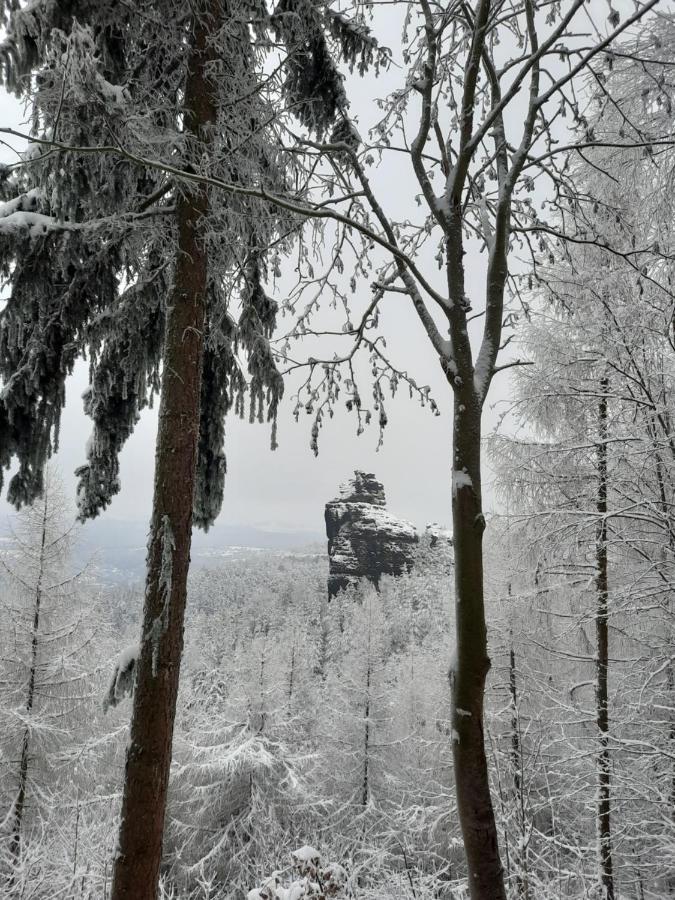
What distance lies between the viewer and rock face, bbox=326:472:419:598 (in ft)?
212

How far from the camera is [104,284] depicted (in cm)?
394

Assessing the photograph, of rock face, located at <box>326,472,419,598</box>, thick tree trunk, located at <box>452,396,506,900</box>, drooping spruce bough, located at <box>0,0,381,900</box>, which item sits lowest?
rock face, located at <box>326,472,419,598</box>

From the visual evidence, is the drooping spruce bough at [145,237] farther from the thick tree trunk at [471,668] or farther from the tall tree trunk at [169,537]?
the thick tree trunk at [471,668]

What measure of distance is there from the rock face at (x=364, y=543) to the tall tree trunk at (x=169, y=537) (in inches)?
2352

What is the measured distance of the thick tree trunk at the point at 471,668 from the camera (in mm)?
2457

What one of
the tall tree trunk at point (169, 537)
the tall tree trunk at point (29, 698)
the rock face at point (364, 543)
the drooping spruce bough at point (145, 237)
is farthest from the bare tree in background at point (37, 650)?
the rock face at point (364, 543)

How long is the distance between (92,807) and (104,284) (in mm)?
12059

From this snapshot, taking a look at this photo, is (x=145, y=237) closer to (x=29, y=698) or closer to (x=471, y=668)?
(x=471, y=668)

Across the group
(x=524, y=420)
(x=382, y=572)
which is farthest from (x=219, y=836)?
(x=382, y=572)

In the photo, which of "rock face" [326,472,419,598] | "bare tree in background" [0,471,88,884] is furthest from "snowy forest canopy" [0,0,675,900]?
"rock face" [326,472,419,598]

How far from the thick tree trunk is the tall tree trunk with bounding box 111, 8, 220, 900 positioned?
5.63 feet

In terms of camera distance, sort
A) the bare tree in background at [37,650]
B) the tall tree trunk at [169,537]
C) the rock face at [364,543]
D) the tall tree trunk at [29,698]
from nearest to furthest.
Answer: the tall tree trunk at [169,537]
the tall tree trunk at [29,698]
the bare tree in background at [37,650]
the rock face at [364,543]

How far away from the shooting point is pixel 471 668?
104 inches

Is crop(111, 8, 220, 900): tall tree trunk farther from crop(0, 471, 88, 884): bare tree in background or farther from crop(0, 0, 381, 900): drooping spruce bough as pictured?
crop(0, 471, 88, 884): bare tree in background
